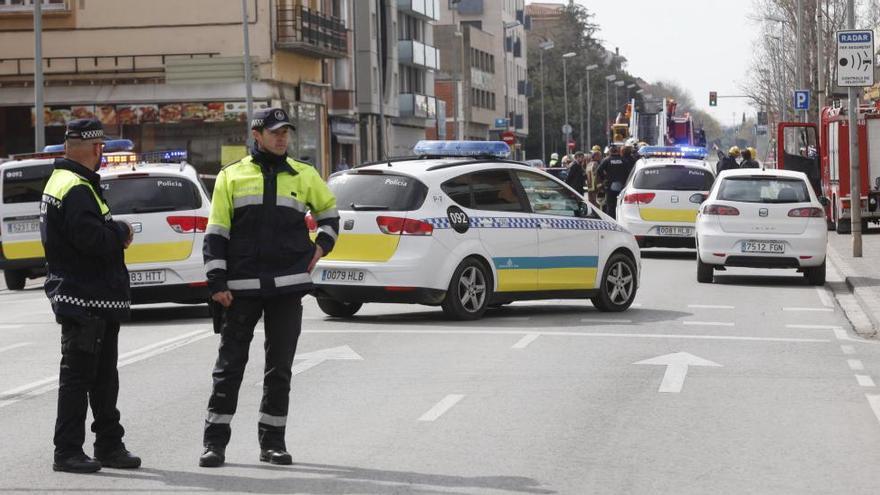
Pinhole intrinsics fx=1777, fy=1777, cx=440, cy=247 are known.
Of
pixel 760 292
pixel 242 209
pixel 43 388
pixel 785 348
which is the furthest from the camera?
pixel 760 292

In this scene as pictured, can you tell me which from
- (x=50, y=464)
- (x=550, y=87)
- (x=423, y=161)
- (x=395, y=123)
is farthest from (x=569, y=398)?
(x=550, y=87)

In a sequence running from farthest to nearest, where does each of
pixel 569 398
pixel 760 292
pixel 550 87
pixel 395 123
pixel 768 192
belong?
pixel 550 87 < pixel 395 123 < pixel 768 192 < pixel 760 292 < pixel 569 398

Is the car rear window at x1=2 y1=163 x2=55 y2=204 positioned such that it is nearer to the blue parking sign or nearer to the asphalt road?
the asphalt road

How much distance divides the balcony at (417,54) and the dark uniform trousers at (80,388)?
7640 cm

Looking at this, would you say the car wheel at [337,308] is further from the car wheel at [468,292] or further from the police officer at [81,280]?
the police officer at [81,280]

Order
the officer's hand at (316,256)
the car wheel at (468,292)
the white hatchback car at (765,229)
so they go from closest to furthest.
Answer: the officer's hand at (316,256), the car wheel at (468,292), the white hatchback car at (765,229)

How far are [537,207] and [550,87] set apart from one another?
13319 cm

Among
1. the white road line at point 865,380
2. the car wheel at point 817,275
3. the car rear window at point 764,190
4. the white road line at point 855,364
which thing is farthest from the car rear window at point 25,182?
the white road line at point 865,380

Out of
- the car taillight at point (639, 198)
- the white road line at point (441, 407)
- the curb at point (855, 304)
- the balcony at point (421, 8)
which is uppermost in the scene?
the balcony at point (421, 8)

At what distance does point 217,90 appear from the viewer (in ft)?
187

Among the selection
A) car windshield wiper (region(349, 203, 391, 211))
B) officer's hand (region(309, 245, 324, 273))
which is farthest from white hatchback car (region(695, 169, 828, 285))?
officer's hand (region(309, 245, 324, 273))

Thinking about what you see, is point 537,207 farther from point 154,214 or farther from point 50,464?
point 50,464

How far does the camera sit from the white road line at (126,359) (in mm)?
11906

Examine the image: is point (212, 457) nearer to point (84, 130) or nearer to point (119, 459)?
point (119, 459)
